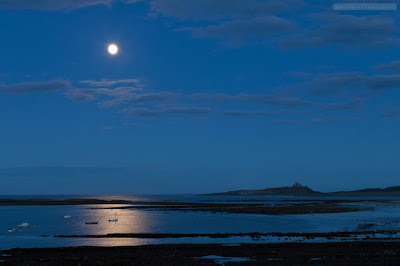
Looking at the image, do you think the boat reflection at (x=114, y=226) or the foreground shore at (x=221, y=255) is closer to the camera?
the foreground shore at (x=221, y=255)

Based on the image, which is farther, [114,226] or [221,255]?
[114,226]

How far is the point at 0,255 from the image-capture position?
3594 centimetres

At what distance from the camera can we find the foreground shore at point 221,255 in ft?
102

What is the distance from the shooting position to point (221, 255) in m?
35.0

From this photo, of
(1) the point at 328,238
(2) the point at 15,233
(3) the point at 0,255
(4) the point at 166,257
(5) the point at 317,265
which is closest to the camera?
(5) the point at 317,265

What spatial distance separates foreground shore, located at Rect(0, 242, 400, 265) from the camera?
31156 mm

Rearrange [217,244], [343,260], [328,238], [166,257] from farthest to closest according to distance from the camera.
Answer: [328,238], [217,244], [166,257], [343,260]

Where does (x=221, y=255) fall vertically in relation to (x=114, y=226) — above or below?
below

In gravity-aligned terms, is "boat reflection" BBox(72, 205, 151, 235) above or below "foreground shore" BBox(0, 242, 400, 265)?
above

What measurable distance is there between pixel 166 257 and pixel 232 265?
234 inches

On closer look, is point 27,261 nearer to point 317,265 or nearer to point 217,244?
point 217,244

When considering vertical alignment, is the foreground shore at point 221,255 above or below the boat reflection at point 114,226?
below

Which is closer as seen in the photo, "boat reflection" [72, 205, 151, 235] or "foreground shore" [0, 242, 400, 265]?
"foreground shore" [0, 242, 400, 265]

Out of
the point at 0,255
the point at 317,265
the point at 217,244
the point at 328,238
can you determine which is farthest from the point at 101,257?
the point at 328,238
